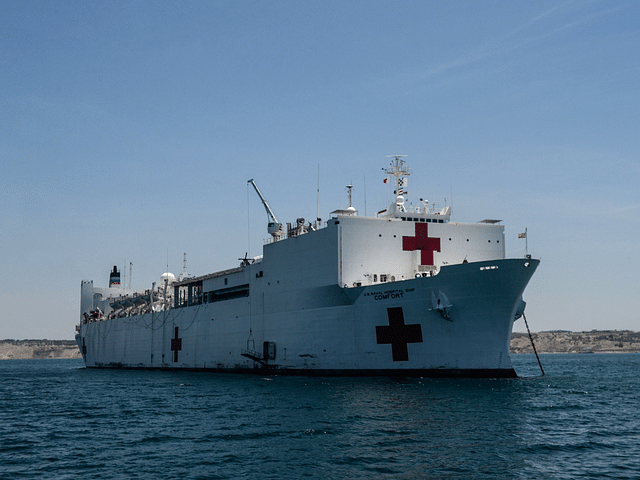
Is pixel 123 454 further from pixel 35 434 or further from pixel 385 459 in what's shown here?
pixel 385 459

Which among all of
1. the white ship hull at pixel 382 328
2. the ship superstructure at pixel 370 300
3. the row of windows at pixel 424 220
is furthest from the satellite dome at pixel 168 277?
the row of windows at pixel 424 220

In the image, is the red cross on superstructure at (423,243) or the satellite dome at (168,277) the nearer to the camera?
the red cross on superstructure at (423,243)

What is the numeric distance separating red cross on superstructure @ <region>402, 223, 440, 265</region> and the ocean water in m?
5.54

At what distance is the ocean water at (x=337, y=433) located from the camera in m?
9.63

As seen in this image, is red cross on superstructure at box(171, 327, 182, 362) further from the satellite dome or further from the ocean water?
the ocean water

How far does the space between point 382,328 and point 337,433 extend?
9.84 m

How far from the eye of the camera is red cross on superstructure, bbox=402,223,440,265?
24297mm

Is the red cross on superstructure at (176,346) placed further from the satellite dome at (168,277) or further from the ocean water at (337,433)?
the ocean water at (337,433)

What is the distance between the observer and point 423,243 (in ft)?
80.2

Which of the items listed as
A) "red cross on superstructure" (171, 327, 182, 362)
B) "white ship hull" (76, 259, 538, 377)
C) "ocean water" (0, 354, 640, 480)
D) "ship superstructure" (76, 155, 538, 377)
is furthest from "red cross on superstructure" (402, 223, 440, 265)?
"red cross on superstructure" (171, 327, 182, 362)

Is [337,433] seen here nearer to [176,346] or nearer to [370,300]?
[370,300]

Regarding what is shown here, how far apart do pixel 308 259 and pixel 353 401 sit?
942 cm

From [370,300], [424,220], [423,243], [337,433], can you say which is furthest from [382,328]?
[337,433]

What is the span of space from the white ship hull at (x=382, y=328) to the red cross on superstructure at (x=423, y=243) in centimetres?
324
